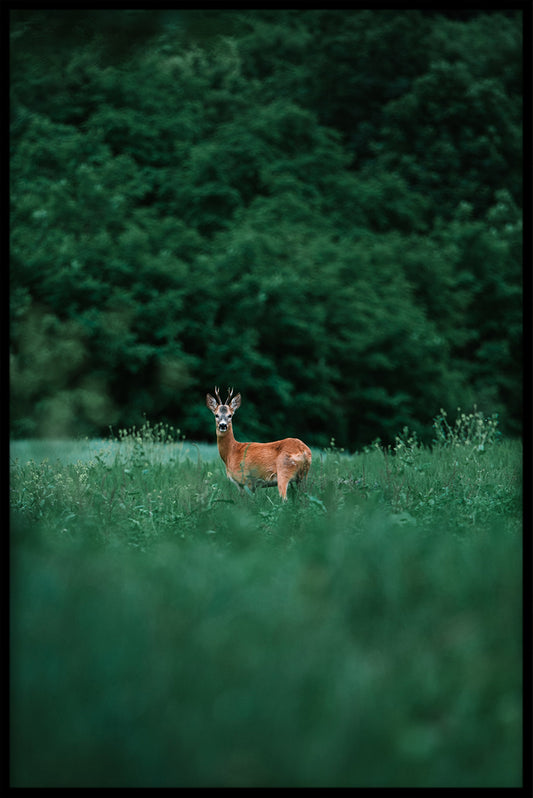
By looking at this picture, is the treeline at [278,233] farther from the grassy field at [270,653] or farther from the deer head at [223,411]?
the grassy field at [270,653]

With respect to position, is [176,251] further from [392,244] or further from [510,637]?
[510,637]

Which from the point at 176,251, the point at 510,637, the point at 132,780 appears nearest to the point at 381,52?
the point at 176,251

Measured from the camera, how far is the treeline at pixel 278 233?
10.1m

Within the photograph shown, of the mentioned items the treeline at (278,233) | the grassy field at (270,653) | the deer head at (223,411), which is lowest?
the grassy field at (270,653)

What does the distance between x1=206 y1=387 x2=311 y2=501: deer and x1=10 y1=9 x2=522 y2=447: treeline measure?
4568mm

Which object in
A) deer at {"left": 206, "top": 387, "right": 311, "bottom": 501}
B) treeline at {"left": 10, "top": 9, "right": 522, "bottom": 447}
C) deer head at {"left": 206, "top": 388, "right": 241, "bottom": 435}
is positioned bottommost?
deer at {"left": 206, "top": 387, "right": 311, "bottom": 501}

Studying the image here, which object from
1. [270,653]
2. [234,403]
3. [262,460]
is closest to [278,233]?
[234,403]

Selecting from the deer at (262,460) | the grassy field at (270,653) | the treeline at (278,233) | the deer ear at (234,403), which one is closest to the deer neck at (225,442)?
the deer at (262,460)

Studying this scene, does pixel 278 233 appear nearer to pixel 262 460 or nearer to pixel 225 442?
pixel 225 442

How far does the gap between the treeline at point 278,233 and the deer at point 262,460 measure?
457 centimetres

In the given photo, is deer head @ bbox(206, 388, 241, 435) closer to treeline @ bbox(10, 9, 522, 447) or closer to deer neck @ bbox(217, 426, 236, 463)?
deer neck @ bbox(217, 426, 236, 463)

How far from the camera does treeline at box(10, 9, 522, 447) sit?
10078 millimetres

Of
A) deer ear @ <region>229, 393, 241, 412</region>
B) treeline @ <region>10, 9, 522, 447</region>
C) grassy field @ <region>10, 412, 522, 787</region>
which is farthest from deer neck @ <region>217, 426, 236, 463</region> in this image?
treeline @ <region>10, 9, 522, 447</region>

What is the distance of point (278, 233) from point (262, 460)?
7.96 meters
